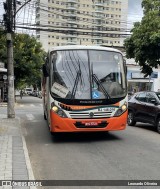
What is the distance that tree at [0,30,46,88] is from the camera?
42125mm

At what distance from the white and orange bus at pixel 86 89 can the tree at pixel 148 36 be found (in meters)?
8.30

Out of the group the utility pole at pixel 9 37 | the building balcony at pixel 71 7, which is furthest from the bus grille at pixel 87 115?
the building balcony at pixel 71 7

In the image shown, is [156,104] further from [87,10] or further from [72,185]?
[87,10]

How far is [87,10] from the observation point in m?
130

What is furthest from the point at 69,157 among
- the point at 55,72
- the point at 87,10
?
the point at 87,10

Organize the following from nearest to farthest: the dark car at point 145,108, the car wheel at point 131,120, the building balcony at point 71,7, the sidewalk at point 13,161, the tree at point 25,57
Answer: the sidewalk at point 13,161, the dark car at point 145,108, the car wheel at point 131,120, the tree at point 25,57, the building balcony at point 71,7

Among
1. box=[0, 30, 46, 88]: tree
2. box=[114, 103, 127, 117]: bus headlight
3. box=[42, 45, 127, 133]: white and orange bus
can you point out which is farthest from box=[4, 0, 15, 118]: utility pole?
box=[0, 30, 46, 88]: tree

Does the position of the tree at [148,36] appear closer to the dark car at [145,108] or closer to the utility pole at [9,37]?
the dark car at [145,108]

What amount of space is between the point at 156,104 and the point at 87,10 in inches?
4753

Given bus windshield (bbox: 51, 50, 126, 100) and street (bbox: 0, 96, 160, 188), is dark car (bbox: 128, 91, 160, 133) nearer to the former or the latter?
street (bbox: 0, 96, 160, 188)

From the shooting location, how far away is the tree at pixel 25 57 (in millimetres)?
42125

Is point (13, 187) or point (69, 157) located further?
point (69, 157)

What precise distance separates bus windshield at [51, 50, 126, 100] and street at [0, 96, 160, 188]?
5.00 ft

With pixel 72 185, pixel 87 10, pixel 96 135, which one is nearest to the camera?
pixel 72 185
